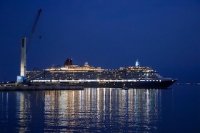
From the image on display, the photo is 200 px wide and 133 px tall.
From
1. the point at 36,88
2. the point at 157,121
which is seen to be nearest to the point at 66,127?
the point at 157,121

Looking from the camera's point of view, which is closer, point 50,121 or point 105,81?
point 50,121

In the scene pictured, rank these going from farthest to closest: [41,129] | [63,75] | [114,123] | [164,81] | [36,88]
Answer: [63,75]
[164,81]
[36,88]
[114,123]
[41,129]

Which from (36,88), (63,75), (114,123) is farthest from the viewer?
(63,75)

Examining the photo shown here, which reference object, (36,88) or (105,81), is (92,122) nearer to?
(36,88)

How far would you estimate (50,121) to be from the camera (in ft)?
98.8

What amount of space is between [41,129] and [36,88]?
228 feet

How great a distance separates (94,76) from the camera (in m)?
125

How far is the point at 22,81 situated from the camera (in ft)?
318

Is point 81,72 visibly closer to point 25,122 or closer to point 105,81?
point 105,81

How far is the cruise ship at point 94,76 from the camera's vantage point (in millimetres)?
120875

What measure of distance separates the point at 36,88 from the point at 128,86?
1180 inches

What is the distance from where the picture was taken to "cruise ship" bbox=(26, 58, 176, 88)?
121 meters

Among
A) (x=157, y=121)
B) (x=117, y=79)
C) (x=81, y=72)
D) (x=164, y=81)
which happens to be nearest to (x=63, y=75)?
(x=81, y=72)

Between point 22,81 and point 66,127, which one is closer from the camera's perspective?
point 66,127
